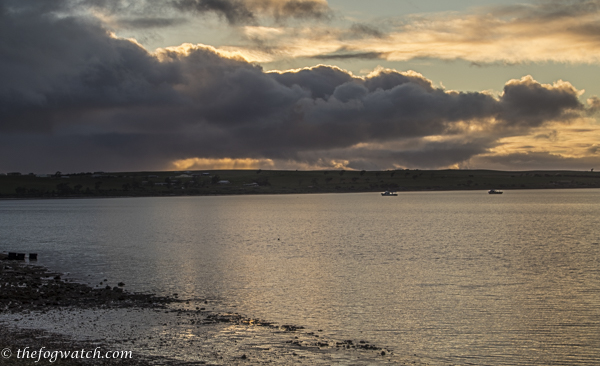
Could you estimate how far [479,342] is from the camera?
1228 inches

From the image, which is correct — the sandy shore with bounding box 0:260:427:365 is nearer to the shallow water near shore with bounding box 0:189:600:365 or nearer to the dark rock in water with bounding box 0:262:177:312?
the dark rock in water with bounding box 0:262:177:312

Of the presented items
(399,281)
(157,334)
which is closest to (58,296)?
(157,334)

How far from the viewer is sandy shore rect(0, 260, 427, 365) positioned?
2727cm

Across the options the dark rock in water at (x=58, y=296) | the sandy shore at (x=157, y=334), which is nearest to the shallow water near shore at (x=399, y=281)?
the sandy shore at (x=157, y=334)

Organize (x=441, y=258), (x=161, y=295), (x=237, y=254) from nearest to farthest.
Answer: (x=161, y=295) < (x=441, y=258) < (x=237, y=254)

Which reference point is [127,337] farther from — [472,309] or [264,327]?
[472,309]

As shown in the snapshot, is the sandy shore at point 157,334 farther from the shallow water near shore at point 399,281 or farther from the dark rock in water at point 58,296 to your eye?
the shallow water near shore at point 399,281

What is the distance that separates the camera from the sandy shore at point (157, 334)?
27266 mm

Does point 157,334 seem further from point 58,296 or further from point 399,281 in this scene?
point 399,281

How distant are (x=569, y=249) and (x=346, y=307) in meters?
49.3

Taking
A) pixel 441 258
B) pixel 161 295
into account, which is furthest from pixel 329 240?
pixel 161 295

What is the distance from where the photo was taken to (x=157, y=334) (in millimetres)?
31562

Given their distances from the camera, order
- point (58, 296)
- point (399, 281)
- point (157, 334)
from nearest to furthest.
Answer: point (157, 334)
point (58, 296)
point (399, 281)

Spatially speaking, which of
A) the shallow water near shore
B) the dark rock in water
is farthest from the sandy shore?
the shallow water near shore
